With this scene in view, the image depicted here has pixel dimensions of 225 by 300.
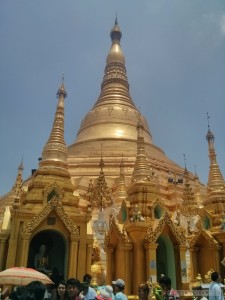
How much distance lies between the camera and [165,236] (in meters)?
14.9

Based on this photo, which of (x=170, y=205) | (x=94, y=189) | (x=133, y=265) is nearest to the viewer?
(x=133, y=265)

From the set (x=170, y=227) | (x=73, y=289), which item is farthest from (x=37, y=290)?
(x=170, y=227)

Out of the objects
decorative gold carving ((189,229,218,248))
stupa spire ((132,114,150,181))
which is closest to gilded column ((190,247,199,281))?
decorative gold carving ((189,229,218,248))

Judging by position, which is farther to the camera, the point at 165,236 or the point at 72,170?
the point at 72,170

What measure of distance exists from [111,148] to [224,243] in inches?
875

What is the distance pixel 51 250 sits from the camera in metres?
14.0

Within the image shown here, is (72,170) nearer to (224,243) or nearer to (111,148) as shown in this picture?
(111,148)

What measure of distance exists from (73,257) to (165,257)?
15.1ft

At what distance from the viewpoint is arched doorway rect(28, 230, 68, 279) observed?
1330cm

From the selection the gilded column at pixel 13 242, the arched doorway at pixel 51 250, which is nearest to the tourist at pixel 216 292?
the arched doorway at pixel 51 250

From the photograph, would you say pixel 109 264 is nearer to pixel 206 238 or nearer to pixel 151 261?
pixel 151 261

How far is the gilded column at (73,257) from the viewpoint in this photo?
12606mm

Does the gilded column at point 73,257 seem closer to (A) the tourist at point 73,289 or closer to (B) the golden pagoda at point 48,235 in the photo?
(B) the golden pagoda at point 48,235

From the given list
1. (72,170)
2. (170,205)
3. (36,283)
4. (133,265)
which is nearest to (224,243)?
(133,265)
